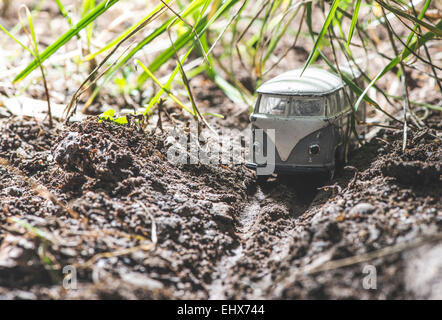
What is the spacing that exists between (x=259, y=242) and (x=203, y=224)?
23cm

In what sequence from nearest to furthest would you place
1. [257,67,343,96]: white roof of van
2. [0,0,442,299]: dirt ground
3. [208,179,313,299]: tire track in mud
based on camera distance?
[0,0,442,299]: dirt ground
[208,179,313,299]: tire track in mud
[257,67,343,96]: white roof of van

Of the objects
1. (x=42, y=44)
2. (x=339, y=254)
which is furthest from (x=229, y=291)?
Result: (x=42, y=44)

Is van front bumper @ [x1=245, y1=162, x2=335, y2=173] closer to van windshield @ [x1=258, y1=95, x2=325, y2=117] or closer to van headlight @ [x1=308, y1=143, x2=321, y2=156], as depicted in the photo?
van headlight @ [x1=308, y1=143, x2=321, y2=156]

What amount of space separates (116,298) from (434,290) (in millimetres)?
920

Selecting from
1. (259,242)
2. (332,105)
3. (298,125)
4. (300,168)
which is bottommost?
(259,242)

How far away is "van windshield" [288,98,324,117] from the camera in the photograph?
7.60ft

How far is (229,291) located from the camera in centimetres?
159

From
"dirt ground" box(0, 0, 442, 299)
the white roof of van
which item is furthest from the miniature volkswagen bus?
"dirt ground" box(0, 0, 442, 299)

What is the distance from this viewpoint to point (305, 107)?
2332 mm

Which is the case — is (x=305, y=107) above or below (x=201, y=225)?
above

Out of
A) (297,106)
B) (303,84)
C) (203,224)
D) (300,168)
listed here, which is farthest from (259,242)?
(303,84)

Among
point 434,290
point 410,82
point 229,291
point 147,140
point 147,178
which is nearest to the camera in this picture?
point 434,290

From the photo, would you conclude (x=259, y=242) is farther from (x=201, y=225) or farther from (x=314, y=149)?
(x=314, y=149)
